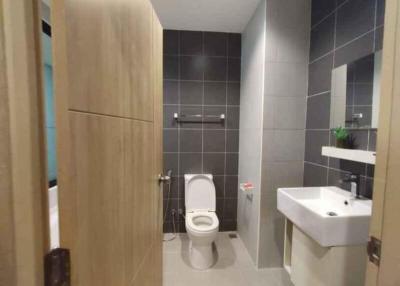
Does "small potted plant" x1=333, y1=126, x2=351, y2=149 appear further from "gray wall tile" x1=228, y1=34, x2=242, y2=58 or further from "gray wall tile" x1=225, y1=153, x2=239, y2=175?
"gray wall tile" x1=228, y1=34, x2=242, y2=58

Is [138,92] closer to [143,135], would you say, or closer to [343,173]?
[143,135]

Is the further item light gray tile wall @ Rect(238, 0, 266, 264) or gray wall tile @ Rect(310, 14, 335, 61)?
light gray tile wall @ Rect(238, 0, 266, 264)

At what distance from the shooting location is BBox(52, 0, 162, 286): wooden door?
1.47 ft

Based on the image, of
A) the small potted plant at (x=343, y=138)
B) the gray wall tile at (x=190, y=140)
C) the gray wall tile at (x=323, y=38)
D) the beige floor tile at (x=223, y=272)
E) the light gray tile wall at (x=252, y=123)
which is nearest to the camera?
the small potted plant at (x=343, y=138)

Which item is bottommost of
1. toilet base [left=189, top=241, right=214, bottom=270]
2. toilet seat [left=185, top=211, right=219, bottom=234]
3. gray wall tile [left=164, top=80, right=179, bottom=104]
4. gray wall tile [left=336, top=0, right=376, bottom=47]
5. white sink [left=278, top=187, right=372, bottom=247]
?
toilet base [left=189, top=241, right=214, bottom=270]

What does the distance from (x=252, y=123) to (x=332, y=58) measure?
0.88 m

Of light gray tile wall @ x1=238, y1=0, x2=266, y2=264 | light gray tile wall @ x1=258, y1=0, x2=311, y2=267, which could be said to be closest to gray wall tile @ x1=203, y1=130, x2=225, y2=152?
light gray tile wall @ x1=238, y1=0, x2=266, y2=264

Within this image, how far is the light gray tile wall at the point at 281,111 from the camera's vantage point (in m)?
1.92

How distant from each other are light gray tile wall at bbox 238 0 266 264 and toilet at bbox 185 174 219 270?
0.38 metres

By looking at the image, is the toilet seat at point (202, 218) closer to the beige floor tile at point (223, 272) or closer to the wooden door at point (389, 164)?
the beige floor tile at point (223, 272)

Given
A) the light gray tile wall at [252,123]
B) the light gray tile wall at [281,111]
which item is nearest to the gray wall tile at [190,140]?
the light gray tile wall at [252,123]

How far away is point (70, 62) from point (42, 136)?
17 cm

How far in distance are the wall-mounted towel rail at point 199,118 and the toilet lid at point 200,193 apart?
2.29ft

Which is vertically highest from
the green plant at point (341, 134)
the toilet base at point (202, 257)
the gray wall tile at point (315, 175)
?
the green plant at point (341, 134)
